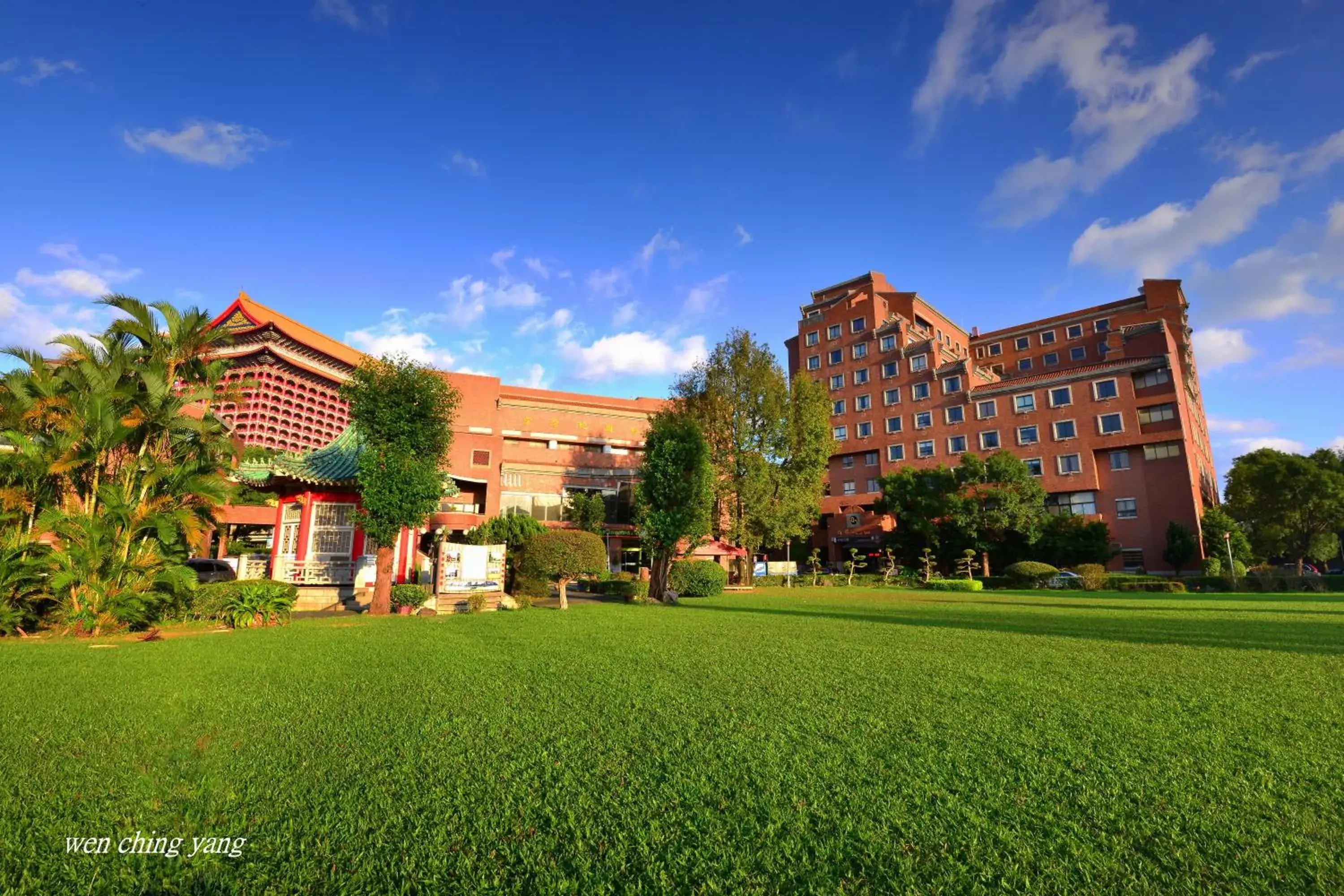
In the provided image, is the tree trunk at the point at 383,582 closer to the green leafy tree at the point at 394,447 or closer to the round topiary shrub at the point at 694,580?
the green leafy tree at the point at 394,447

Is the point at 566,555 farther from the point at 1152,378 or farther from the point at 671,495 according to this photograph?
the point at 1152,378

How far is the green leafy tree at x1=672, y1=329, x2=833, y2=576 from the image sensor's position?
30500mm

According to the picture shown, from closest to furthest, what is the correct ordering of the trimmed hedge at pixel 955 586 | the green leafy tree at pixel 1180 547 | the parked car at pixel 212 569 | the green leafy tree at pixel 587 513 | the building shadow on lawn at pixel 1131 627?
the building shadow on lawn at pixel 1131 627, the parked car at pixel 212 569, the trimmed hedge at pixel 955 586, the green leafy tree at pixel 1180 547, the green leafy tree at pixel 587 513

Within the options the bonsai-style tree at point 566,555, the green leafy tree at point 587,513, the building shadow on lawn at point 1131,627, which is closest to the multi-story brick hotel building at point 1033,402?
the green leafy tree at point 587,513

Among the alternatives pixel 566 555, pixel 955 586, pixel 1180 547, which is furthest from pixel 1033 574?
pixel 566 555

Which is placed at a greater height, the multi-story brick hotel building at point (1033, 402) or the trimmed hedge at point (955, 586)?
the multi-story brick hotel building at point (1033, 402)

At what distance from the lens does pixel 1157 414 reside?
39875 millimetres

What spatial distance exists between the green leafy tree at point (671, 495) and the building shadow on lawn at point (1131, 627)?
18.0 feet

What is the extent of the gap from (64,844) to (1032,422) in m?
50.0

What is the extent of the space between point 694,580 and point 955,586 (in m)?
15.8

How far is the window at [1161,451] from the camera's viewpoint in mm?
39031

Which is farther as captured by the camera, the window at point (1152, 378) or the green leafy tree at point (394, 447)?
the window at point (1152, 378)

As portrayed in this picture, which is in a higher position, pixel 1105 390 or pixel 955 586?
pixel 1105 390

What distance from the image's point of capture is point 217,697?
5504 mm
